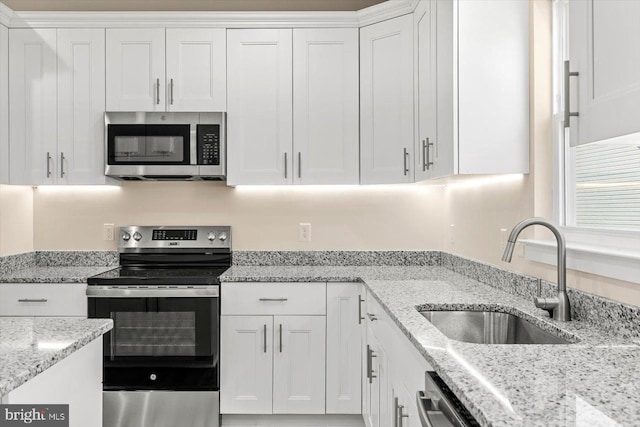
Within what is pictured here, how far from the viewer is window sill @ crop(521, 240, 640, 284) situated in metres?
1.40

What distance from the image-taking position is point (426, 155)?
253cm

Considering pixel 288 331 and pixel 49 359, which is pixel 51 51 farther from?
pixel 49 359

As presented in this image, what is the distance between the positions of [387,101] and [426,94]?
47 centimetres

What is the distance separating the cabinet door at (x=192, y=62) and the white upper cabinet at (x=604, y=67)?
2.16m

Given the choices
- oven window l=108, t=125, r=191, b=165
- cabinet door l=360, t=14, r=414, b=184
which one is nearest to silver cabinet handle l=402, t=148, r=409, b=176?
cabinet door l=360, t=14, r=414, b=184

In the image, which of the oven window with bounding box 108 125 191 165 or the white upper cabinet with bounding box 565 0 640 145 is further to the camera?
the oven window with bounding box 108 125 191 165

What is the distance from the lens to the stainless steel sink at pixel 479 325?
1802 mm

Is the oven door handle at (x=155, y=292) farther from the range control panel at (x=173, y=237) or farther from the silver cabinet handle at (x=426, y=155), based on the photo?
the silver cabinet handle at (x=426, y=155)

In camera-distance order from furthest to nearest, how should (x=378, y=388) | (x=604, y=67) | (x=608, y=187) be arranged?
(x=378, y=388), (x=608, y=187), (x=604, y=67)

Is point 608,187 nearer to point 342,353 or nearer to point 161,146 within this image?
point 342,353

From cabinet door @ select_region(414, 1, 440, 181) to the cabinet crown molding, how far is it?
466mm

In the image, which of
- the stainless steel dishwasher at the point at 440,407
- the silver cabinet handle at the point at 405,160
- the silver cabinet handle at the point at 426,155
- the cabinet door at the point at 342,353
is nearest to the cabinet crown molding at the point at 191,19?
the silver cabinet handle at the point at 405,160

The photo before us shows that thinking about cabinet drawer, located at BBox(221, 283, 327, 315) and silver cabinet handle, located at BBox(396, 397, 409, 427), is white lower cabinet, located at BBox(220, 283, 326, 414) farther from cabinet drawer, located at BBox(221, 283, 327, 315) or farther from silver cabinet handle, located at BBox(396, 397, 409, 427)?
silver cabinet handle, located at BBox(396, 397, 409, 427)

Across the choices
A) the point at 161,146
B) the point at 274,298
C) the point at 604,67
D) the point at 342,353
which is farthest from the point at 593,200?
the point at 161,146
